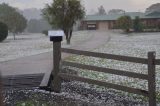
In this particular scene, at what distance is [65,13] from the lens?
36000 millimetres

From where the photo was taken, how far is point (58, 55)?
9352mm

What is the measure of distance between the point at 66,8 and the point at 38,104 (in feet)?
94.4

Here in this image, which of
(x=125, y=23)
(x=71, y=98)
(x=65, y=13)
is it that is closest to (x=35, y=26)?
(x=125, y=23)

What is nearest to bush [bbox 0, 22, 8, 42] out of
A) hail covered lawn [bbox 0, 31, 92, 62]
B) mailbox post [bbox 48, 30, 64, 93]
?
hail covered lawn [bbox 0, 31, 92, 62]

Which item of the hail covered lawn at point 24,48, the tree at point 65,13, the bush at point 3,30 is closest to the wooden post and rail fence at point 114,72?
the hail covered lawn at point 24,48

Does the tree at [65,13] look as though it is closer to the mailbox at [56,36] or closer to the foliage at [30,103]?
the mailbox at [56,36]

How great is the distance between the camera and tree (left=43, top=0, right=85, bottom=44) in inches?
1410

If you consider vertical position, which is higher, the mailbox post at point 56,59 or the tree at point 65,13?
the tree at point 65,13

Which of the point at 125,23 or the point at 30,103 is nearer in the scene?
the point at 30,103

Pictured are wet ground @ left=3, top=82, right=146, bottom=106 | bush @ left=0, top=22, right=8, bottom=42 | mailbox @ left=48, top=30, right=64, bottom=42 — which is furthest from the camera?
bush @ left=0, top=22, right=8, bottom=42

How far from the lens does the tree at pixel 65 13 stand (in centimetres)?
3581

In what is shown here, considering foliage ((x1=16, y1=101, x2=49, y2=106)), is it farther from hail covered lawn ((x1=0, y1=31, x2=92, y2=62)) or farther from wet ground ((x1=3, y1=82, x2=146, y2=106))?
hail covered lawn ((x1=0, y1=31, x2=92, y2=62))

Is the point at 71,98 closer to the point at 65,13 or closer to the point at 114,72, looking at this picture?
the point at 114,72

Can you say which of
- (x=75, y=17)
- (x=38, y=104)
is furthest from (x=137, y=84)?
(x=75, y=17)
